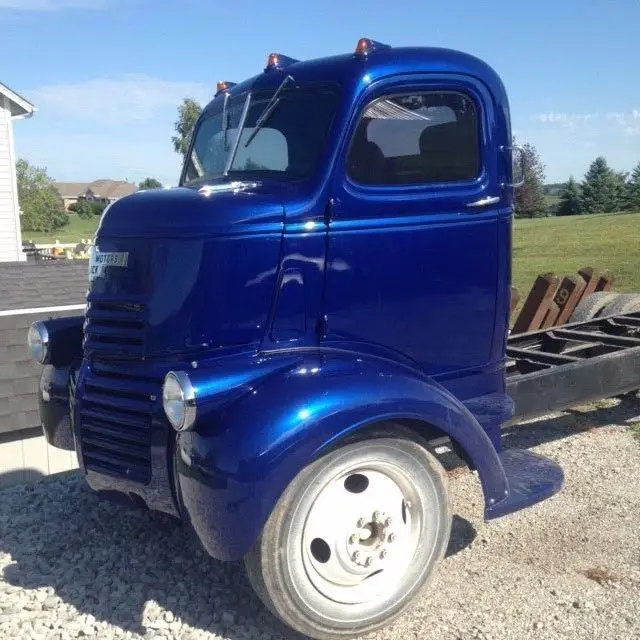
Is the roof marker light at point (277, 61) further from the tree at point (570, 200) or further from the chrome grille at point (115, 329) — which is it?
the tree at point (570, 200)

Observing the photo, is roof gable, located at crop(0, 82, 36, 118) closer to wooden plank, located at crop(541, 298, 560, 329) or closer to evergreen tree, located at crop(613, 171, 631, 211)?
wooden plank, located at crop(541, 298, 560, 329)

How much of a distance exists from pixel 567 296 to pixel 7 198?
14.1 meters

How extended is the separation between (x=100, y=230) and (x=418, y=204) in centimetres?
143

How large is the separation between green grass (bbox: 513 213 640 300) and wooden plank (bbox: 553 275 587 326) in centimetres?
619

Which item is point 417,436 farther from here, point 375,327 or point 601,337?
point 601,337

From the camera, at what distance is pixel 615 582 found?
3.65 meters

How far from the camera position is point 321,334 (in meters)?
3.38

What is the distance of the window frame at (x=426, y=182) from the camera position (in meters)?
3.45

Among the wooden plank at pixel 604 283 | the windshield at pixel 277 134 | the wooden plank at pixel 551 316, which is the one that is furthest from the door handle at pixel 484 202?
the wooden plank at pixel 604 283

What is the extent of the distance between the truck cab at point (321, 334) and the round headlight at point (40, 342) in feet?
1.43

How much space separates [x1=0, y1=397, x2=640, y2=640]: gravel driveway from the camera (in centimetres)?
327

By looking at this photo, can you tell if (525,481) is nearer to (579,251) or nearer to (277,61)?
(277,61)

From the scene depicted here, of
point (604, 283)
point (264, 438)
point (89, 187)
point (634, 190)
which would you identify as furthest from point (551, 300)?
point (89, 187)

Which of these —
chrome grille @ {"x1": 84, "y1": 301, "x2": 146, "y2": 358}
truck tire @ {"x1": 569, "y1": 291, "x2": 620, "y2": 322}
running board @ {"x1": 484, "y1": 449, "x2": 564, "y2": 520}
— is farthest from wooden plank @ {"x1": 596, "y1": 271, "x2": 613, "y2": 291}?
chrome grille @ {"x1": 84, "y1": 301, "x2": 146, "y2": 358}
